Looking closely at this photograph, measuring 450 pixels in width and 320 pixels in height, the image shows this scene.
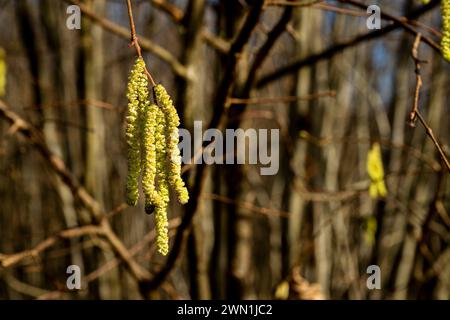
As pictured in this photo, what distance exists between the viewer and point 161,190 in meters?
0.80

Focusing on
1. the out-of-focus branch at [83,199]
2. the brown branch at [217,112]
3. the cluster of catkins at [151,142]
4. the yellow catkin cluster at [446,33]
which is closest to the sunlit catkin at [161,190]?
the cluster of catkins at [151,142]

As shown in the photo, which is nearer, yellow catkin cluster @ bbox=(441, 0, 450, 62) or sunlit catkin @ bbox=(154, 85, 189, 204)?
sunlit catkin @ bbox=(154, 85, 189, 204)

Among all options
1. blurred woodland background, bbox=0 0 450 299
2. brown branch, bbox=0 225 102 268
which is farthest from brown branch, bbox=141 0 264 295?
brown branch, bbox=0 225 102 268

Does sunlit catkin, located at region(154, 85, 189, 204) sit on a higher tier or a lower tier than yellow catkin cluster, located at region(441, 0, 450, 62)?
lower

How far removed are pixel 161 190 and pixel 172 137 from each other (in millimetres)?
83

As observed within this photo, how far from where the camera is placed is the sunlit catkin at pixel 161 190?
0.77 meters

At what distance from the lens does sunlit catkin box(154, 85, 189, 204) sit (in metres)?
0.77

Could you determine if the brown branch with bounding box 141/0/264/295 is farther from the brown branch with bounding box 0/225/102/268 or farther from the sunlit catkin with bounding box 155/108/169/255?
the sunlit catkin with bounding box 155/108/169/255

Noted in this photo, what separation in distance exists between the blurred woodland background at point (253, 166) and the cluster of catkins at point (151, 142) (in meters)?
0.37

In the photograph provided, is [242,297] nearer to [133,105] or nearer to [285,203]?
[285,203]

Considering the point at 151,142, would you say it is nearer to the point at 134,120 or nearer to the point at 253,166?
the point at 134,120

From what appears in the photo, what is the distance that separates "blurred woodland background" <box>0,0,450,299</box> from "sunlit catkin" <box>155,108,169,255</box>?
393mm

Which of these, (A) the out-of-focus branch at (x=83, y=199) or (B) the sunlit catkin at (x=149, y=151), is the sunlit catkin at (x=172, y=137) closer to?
(B) the sunlit catkin at (x=149, y=151)

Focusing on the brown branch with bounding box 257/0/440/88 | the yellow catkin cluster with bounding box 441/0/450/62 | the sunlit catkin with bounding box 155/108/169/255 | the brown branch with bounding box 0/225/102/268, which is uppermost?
the brown branch with bounding box 257/0/440/88
